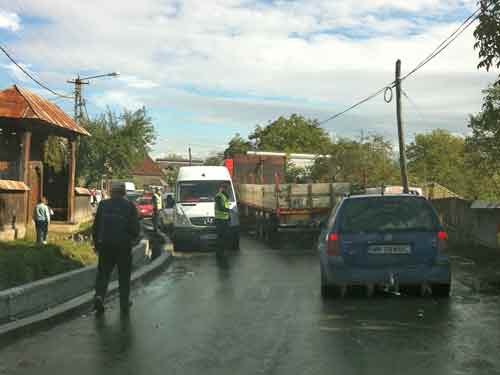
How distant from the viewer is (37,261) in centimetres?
1098

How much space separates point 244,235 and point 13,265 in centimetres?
1765

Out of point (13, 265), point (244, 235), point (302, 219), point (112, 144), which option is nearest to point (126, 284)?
point (13, 265)

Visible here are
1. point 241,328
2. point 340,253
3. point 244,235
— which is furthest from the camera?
point 244,235

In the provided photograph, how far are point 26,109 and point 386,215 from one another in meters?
15.5

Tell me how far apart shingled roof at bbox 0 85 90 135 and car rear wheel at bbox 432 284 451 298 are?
1536 centimetres

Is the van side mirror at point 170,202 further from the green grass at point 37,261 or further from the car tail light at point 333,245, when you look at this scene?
the car tail light at point 333,245

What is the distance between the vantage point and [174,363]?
20.4 ft

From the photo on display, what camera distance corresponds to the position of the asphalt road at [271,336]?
20.0ft

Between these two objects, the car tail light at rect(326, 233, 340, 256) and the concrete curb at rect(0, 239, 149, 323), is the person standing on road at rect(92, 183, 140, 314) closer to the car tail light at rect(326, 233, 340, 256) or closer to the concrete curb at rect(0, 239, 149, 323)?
the concrete curb at rect(0, 239, 149, 323)

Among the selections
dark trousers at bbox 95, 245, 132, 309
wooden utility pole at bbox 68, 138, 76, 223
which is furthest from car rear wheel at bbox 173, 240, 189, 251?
dark trousers at bbox 95, 245, 132, 309

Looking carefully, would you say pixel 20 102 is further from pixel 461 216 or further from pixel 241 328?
pixel 241 328

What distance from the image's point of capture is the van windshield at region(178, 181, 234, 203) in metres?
21.5

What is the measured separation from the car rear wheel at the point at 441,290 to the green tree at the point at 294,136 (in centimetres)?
7089

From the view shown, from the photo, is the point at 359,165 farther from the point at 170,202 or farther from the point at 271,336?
the point at 271,336
